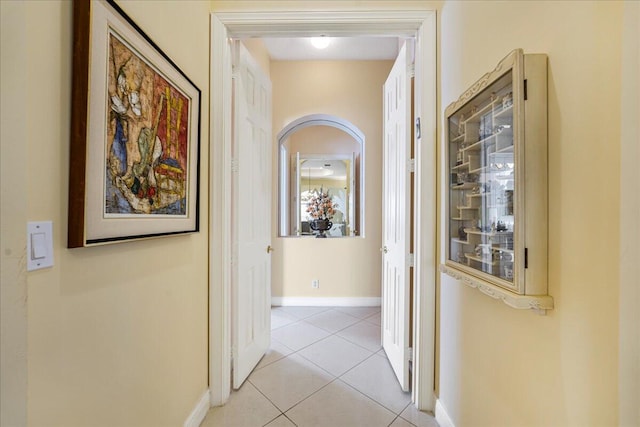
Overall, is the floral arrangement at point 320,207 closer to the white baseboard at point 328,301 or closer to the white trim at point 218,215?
the white baseboard at point 328,301

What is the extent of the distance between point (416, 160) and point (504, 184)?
2.52 feet

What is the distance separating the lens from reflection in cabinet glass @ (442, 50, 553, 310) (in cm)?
80

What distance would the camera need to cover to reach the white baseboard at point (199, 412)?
1.42 metres

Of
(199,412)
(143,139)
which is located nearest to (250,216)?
(143,139)

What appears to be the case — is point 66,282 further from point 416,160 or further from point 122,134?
point 416,160

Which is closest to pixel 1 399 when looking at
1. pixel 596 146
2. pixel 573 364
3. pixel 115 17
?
pixel 115 17

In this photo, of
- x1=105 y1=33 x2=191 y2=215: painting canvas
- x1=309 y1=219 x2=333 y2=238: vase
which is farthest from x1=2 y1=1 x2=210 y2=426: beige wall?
x1=309 y1=219 x2=333 y2=238: vase

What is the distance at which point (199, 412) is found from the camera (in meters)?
1.50

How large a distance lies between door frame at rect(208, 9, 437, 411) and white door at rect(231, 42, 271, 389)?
9cm

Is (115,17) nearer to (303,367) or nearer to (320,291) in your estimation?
(303,367)

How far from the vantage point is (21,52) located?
607 millimetres

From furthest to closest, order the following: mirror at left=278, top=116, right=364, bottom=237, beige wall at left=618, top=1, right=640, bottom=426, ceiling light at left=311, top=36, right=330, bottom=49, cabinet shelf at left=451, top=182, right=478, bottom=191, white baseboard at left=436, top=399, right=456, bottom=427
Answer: mirror at left=278, top=116, right=364, bottom=237 → ceiling light at left=311, top=36, right=330, bottom=49 → white baseboard at left=436, top=399, right=456, bottom=427 → cabinet shelf at left=451, top=182, right=478, bottom=191 → beige wall at left=618, top=1, right=640, bottom=426

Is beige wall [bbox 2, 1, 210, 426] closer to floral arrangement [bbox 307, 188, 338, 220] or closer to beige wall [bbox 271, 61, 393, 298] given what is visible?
beige wall [bbox 271, 61, 393, 298]

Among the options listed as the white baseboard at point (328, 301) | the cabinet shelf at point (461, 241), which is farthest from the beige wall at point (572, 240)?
the white baseboard at point (328, 301)
